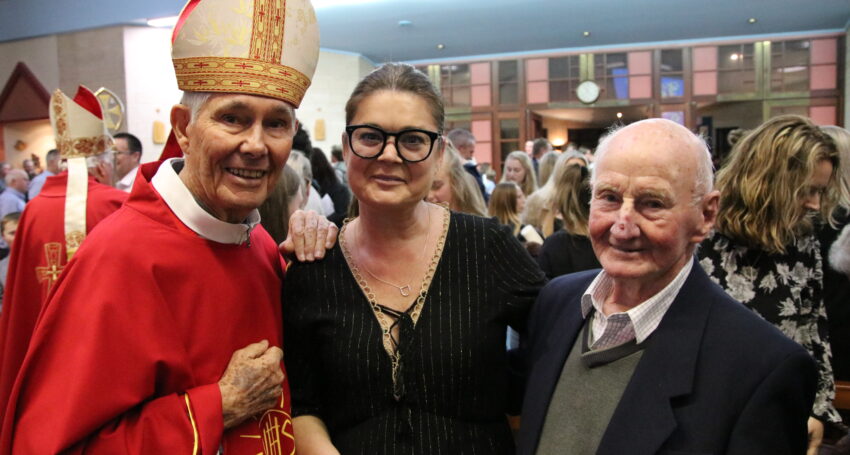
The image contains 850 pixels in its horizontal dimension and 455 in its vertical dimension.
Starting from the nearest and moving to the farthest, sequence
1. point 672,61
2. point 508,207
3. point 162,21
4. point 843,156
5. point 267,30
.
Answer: point 267,30 < point 843,156 < point 508,207 < point 162,21 < point 672,61

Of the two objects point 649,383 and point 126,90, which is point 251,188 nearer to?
point 649,383

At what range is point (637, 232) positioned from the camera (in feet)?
4.40

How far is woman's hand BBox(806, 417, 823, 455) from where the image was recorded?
6.69 ft

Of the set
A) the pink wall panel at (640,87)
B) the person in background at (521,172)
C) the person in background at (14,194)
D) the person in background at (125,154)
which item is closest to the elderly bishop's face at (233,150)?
the person in background at (125,154)

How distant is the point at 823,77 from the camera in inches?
493

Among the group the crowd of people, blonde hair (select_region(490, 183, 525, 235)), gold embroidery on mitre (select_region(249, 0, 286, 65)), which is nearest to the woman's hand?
the crowd of people

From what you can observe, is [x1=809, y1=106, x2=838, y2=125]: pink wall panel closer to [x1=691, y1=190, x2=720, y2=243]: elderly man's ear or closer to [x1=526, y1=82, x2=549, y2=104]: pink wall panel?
[x1=526, y1=82, x2=549, y2=104]: pink wall panel

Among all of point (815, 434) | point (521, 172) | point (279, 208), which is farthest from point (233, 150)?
point (521, 172)

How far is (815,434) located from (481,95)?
499 inches

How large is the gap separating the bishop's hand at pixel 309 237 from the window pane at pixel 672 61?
41.6ft

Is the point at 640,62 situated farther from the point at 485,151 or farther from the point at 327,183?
the point at 327,183

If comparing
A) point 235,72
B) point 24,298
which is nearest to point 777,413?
point 235,72

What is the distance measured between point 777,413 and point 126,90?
10.6 meters

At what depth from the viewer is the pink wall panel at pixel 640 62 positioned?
13.2 metres
